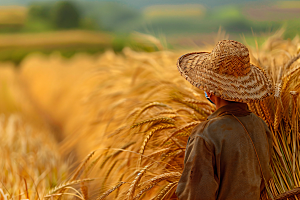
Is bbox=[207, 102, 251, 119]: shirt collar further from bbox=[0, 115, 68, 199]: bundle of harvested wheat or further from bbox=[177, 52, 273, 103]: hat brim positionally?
bbox=[0, 115, 68, 199]: bundle of harvested wheat

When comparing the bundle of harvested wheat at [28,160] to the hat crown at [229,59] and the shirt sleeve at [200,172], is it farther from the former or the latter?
the hat crown at [229,59]

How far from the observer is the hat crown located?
543 millimetres

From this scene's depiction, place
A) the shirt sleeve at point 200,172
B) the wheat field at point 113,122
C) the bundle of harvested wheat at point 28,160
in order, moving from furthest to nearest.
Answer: the bundle of harvested wheat at point 28,160 < the wheat field at point 113,122 < the shirt sleeve at point 200,172

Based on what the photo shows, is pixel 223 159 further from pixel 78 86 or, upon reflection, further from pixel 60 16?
pixel 60 16

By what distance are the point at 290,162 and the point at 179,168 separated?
1.13ft

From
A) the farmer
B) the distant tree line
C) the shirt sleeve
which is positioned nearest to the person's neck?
the farmer

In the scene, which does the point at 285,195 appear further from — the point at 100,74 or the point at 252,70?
the point at 100,74

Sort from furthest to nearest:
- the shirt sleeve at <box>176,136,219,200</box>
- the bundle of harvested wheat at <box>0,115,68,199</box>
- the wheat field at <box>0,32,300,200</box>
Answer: the bundle of harvested wheat at <box>0,115,68,199</box>
the wheat field at <box>0,32,300,200</box>
the shirt sleeve at <box>176,136,219,200</box>

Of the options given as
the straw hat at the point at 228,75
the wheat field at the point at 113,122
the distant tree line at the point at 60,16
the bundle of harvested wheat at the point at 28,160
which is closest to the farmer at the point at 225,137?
the straw hat at the point at 228,75

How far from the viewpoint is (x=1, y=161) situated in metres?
1.38

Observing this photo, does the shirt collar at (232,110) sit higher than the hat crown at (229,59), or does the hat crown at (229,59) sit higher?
the hat crown at (229,59)

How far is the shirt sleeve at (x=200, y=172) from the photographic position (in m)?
0.52

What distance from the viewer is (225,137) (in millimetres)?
545

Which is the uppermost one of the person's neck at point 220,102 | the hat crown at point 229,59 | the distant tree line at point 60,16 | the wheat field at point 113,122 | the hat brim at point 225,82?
the distant tree line at point 60,16
